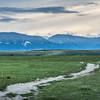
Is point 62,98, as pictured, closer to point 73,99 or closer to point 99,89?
point 73,99

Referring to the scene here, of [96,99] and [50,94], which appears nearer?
[96,99]

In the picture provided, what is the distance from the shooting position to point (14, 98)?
35344 mm

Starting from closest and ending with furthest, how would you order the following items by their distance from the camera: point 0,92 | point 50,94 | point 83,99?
point 83,99 → point 50,94 → point 0,92

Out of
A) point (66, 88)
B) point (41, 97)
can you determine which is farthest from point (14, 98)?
point (66, 88)

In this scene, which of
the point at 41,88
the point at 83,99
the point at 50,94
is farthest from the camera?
the point at 41,88

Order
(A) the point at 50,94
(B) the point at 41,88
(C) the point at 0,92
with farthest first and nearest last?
(B) the point at 41,88
(C) the point at 0,92
(A) the point at 50,94

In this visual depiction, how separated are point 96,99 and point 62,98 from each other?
13.4 feet

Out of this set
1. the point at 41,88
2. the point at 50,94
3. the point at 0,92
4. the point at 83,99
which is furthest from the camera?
the point at 41,88

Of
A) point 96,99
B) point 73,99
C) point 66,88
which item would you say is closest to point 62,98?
point 73,99

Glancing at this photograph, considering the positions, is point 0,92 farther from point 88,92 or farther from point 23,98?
point 88,92

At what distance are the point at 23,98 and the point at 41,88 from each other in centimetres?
1011

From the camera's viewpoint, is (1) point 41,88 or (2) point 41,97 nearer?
(2) point 41,97

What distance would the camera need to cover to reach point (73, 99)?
35344mm

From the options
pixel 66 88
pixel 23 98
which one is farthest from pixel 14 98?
pixel 66 88
